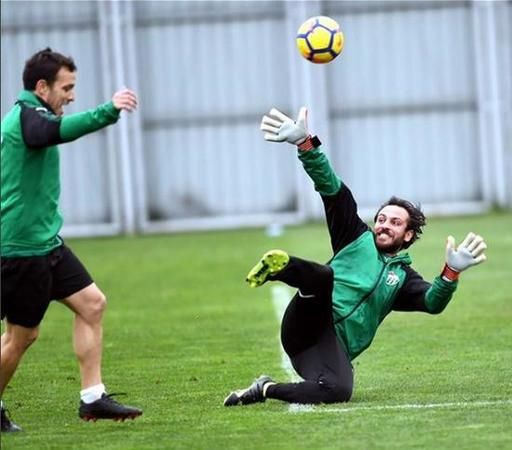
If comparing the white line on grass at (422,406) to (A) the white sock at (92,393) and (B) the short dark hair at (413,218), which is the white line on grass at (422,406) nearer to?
(B) the short dark hair at (413,218)

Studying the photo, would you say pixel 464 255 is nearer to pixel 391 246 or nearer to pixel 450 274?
pixel 450 274

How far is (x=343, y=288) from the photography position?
375 inches

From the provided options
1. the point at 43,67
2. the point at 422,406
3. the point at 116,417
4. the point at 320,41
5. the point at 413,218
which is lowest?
the point at 422,406

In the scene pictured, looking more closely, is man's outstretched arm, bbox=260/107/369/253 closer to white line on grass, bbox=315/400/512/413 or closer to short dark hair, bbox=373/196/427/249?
short dark hair, bbox=373/196/427/249

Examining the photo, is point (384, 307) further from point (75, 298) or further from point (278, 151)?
point (278, 151)

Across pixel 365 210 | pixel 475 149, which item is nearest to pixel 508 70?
pixel 475 149

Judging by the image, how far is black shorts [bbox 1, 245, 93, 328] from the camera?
8.35 meters

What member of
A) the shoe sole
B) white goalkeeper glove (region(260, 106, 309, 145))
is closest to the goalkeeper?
white goalkeeper glove (region(260, 106, 309, 145))

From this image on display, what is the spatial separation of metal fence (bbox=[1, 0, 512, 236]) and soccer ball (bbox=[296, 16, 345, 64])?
1938cm

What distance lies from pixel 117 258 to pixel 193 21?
8.27m

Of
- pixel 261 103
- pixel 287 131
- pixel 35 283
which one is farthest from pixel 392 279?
pixel 261 103

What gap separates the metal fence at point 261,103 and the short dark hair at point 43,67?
2243 cm

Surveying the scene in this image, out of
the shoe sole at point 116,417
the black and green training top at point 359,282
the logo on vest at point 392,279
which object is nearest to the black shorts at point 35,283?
the shoe sole at point 116,417

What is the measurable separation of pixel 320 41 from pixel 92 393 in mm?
3809
